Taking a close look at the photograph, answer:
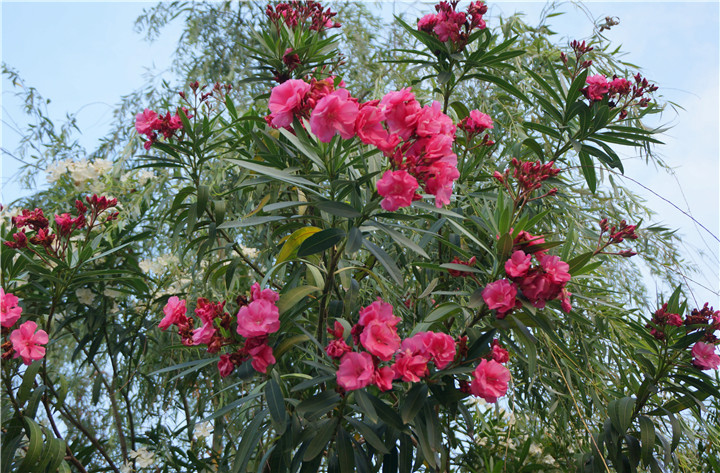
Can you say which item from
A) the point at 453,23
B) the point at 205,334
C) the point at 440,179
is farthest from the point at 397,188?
the point at 453,23

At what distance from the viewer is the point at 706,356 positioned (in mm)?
1518

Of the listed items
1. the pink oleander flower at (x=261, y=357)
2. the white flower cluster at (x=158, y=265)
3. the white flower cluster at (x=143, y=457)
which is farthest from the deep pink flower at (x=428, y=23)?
the white flower cluster at (x=143, y=457)

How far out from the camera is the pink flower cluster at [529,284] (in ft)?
3.92

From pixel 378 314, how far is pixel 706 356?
3.08 ft

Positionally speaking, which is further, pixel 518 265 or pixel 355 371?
pixel 518 265

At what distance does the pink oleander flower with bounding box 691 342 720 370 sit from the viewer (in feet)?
4.95

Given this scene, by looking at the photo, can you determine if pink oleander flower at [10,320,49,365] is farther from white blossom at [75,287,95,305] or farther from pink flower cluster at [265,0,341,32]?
pink flower cluster at [265,0,341,32]

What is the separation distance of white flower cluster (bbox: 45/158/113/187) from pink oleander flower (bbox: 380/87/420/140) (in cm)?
161

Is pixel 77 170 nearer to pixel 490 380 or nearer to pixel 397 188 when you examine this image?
pixel 397 188

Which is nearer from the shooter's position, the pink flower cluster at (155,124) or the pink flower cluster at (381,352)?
the pink flower cluster at (381,352)

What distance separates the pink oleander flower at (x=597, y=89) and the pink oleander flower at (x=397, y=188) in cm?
91

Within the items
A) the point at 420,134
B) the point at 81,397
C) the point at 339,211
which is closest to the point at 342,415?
the point at 339,211

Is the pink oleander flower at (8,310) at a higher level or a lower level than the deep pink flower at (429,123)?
lower

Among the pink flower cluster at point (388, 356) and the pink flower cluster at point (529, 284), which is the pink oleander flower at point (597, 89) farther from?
the pink flower cluster at point (388, 356)
